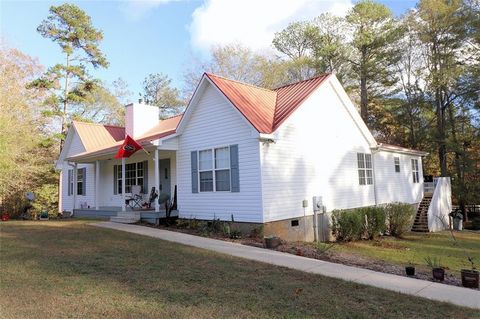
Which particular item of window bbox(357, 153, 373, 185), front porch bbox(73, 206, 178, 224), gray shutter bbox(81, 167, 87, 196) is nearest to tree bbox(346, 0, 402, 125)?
window bbox(357, 153, 373, 185)

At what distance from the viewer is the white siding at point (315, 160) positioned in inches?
453

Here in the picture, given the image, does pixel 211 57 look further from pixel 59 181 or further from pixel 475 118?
pixel 475 118

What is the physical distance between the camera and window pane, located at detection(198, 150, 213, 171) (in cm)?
1266

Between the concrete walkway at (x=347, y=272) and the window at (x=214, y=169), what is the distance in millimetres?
2336

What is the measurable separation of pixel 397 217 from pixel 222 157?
8.59 meters

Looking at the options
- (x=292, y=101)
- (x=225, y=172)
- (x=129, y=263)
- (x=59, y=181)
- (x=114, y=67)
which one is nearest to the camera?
(x=129, y=263)

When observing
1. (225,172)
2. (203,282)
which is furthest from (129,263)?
(225,172)

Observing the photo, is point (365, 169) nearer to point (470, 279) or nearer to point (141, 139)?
point (470, 279)

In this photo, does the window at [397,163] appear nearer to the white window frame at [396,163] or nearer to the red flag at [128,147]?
the white window frame at [396,163]

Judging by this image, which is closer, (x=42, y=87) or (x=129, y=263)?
(x=129, y=263)

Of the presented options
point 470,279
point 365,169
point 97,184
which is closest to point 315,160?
point 365,169

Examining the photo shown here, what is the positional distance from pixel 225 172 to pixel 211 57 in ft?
75.2

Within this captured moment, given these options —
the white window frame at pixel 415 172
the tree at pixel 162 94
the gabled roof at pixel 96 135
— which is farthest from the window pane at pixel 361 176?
the tree at pixel 162 94

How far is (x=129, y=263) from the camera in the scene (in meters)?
7.04
